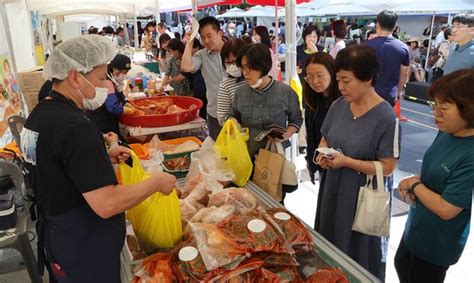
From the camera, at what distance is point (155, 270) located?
1.27 m

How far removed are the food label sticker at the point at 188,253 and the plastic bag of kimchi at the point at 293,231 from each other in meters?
0.36

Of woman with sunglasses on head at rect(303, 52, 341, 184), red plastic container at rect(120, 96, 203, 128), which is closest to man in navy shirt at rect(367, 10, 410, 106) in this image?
woman with sunglasses on head at rect(303, 52, 341, 184)

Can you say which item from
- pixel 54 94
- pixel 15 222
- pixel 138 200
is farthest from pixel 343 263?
pixel 15 222

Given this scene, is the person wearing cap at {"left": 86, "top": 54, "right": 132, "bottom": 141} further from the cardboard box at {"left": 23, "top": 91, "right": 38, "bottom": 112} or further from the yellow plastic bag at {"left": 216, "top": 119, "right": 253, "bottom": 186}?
the cardboard box at {"left": 23, "top": 91, "right": 38, "bottom": 112}

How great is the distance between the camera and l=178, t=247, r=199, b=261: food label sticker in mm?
1238

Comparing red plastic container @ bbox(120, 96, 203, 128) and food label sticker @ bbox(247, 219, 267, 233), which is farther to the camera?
red plastic container @ bbox(120, 96, 203, 128)

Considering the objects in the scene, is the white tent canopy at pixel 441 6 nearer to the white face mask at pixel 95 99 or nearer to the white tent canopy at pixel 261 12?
the white face mask at pixel 95 99

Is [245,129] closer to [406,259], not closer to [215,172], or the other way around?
[215,172]

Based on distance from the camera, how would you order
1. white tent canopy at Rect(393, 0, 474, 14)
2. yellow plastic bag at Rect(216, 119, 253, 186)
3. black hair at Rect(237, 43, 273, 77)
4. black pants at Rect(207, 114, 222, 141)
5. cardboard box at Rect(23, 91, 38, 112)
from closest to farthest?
yellow plastic bag at Rect(216, 119, 253, 186), black hair at Rect(237, 43, 273, 77), black pants at Rect(207, 114, 222, 141), cardboard box at Rect(23, 91, 38, 112), white tent canopy at Rect(393, 0, 474, 14)

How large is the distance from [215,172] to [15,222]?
1622 millimetres

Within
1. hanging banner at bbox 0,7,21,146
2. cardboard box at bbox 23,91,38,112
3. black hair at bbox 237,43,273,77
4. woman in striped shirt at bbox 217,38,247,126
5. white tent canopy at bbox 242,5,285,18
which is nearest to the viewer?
black hair at bbox 237,43,273,77

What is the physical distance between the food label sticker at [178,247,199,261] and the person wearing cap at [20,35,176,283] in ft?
0.84

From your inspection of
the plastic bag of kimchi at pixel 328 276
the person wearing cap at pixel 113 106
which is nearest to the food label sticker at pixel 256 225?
the plastic bag of kimchi at pixel 328 276

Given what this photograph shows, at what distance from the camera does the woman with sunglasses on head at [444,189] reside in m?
1.44
